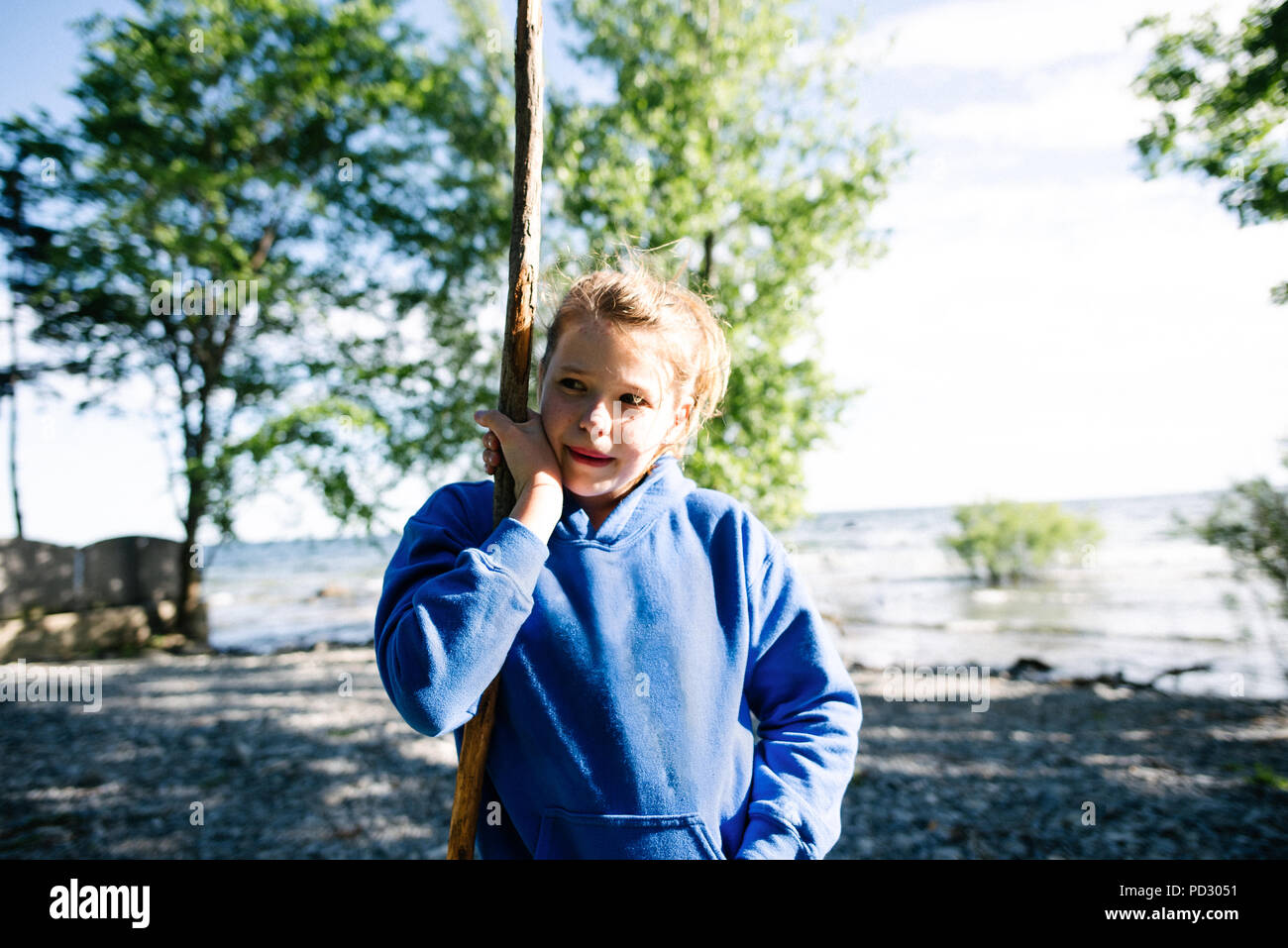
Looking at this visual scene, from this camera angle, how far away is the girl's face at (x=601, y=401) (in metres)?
1.45

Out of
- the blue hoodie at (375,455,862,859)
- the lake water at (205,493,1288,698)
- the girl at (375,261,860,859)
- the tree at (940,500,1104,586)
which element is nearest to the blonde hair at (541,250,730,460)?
the girl at (375,261,860,859)

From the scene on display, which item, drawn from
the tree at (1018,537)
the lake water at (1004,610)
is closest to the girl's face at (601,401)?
the lake water at (1004,610)

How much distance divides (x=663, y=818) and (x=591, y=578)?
472mm

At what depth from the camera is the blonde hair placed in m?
1.51

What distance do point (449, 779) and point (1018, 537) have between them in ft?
57.4

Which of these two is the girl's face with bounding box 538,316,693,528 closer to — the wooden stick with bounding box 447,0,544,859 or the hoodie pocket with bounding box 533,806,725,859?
the wooden stick with bounding box 447,0,544,859

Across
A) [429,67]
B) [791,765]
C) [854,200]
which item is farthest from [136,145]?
[791,765]

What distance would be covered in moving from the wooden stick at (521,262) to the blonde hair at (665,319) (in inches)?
3.2

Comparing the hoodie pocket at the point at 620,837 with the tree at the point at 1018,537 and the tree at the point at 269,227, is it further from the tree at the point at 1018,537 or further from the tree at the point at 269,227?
the tree at the point at 1018,537

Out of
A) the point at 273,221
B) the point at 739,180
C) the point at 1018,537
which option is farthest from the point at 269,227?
the point at 1018,537

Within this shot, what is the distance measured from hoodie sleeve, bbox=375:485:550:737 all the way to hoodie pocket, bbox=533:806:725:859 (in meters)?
0.29
